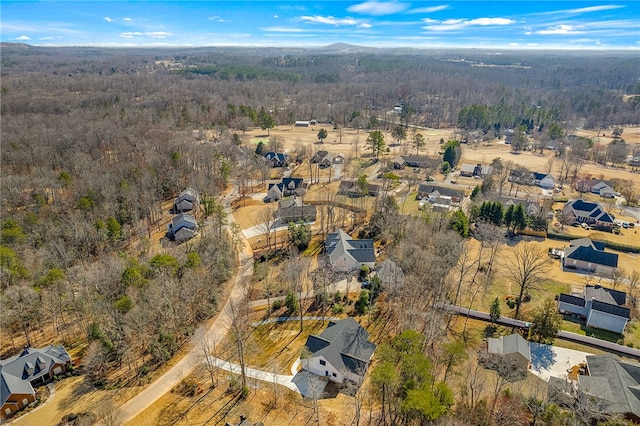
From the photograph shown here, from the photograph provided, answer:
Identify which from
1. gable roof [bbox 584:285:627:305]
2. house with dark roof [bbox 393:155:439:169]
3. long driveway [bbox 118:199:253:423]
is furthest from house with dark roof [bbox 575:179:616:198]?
long driveway [bbox 118:199:253:423]

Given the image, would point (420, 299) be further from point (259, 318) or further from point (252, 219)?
point (252, 219)

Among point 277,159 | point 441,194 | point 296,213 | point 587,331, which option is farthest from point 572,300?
point 277,159

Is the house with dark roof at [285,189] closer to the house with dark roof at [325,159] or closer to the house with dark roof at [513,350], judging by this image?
the house with dark roof at [325,159]

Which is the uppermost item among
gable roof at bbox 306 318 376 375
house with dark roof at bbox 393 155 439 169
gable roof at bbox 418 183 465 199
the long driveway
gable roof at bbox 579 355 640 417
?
house with dark roof at bbox 393 155 439 169

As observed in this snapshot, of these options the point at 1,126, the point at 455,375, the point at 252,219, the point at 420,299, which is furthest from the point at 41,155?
the point at 455,375

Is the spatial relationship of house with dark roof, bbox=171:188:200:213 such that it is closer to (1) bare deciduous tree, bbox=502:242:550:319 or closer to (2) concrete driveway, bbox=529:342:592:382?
(1) bare deciduous tree, bbox=502:242:550:319
